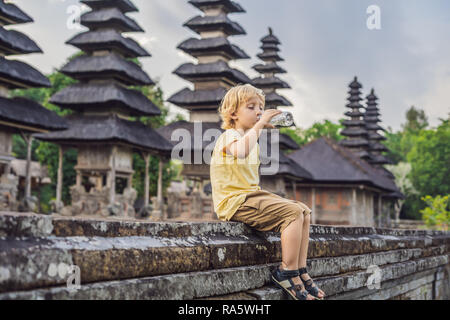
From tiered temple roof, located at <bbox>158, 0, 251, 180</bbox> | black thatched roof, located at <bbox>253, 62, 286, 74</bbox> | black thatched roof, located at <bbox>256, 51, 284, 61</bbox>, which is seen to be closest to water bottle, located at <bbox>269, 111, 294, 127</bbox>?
tiered temple roof, located at <bbox>158, 0, 251, 180</bbox>

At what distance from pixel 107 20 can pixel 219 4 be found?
6.12 meters

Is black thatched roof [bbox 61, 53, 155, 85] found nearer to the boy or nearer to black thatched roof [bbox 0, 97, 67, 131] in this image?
black thatched roof [bbox 0, 97, 67, 131]

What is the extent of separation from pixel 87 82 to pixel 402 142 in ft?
165

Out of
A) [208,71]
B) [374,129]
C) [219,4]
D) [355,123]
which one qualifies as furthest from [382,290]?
[374,129]

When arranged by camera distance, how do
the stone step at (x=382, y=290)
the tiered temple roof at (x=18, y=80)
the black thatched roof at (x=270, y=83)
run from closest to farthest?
the stone step at (x=382, y=290)
the tiered temple roof at (x=18, y=80)
the black thatched roof at (x=270, y=83)

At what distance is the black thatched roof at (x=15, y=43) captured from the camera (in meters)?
18.8

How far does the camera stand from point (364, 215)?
33406mm

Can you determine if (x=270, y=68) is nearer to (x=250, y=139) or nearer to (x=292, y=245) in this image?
(x=250, y=139)

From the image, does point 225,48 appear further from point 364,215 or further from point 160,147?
point 364,215

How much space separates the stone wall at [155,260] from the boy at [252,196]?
0.44ft

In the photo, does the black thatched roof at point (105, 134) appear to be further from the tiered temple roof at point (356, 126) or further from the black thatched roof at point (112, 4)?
the tiered temple roof at point (356, 126)

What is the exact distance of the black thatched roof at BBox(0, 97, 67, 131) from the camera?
18.4 metres

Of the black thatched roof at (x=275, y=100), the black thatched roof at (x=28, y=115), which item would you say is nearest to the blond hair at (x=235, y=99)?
the black thatched roof at (x=28, y=115)
